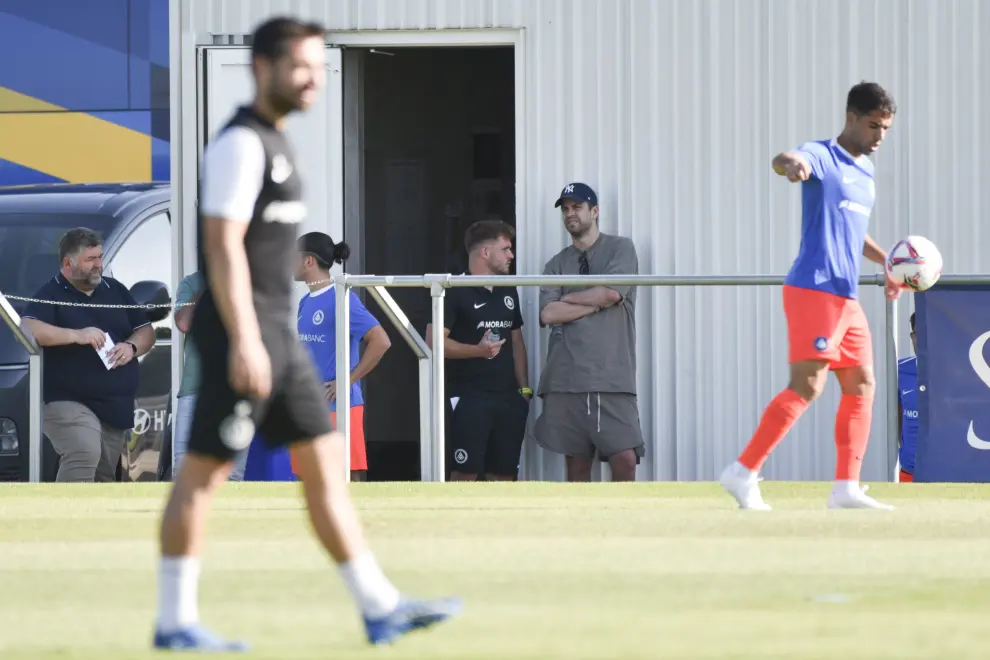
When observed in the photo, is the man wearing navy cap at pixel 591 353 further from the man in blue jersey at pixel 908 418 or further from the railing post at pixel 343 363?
the man in blue jersey at pixel 908 418

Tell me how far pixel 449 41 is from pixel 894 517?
5072mm

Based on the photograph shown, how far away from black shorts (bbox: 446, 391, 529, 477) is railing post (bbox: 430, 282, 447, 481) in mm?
1028

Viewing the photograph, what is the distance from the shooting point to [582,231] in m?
10.9

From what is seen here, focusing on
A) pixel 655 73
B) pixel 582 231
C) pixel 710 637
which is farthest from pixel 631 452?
pixel 710 637

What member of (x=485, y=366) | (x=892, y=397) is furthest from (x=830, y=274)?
(x=485, y=366)

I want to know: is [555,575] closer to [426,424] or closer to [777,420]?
[777,420]

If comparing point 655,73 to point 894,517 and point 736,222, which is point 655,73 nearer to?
point 736,222

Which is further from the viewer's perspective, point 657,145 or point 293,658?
point 657,145

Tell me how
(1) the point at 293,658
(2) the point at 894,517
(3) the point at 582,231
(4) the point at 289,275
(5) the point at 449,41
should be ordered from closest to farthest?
1. (1) the point at 293,658
2. (4) the point at 289,275
3. (2) the point at 894,517
4. (3) the point at 582,231
5. (5) the point at 449,41

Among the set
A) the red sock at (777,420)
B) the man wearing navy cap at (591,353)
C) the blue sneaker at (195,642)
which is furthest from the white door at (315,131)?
the blue sneaker at (195,642)

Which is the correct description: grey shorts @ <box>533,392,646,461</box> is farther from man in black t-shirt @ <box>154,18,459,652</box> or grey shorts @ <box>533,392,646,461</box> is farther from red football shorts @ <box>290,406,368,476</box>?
man in black t-shirt @ <box>154,18,459,652</box>

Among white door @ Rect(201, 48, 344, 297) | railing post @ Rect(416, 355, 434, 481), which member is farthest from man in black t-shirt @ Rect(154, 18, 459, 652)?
white door @ Rect(201, 48, 344, 297)

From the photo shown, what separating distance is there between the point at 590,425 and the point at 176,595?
21.2ft

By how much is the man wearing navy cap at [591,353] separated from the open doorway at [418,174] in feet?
6.93
